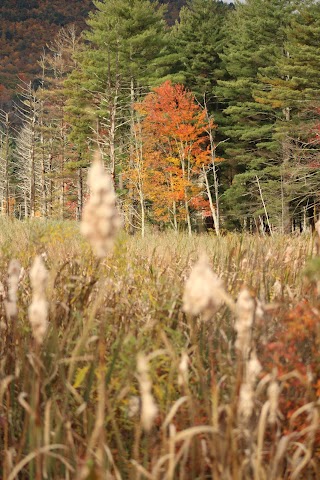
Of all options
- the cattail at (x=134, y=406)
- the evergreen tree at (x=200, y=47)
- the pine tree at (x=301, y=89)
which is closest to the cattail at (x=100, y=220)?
the cattail at (x=134, y=406)

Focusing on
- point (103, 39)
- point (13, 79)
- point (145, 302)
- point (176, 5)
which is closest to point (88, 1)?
point (176, 5)

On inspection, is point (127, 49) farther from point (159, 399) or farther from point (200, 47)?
point (159, 399)

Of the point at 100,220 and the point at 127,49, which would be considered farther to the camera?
the point at 127,49

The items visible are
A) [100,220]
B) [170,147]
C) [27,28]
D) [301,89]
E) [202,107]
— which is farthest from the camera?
[27,28]

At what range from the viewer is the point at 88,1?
162875 mm

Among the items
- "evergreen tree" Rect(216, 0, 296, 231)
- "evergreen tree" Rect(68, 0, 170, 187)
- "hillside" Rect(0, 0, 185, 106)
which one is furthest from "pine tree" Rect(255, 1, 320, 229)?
"hillside" Rect(0, 0, 185, 106)

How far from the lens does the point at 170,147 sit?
2678cm

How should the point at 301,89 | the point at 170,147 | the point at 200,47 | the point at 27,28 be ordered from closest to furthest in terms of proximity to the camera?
the point at 301,89
the point at 170,147
the point at 200,47
the point at 27,28

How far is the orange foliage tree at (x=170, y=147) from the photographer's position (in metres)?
25.4

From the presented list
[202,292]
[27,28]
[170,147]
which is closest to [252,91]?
[170,147]

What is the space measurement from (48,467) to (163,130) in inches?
995

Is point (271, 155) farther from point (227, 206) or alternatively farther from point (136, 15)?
point (136, 15)

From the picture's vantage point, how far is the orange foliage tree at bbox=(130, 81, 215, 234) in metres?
25.4

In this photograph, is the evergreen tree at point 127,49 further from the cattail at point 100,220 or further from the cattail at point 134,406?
the cattail at point 100,220
